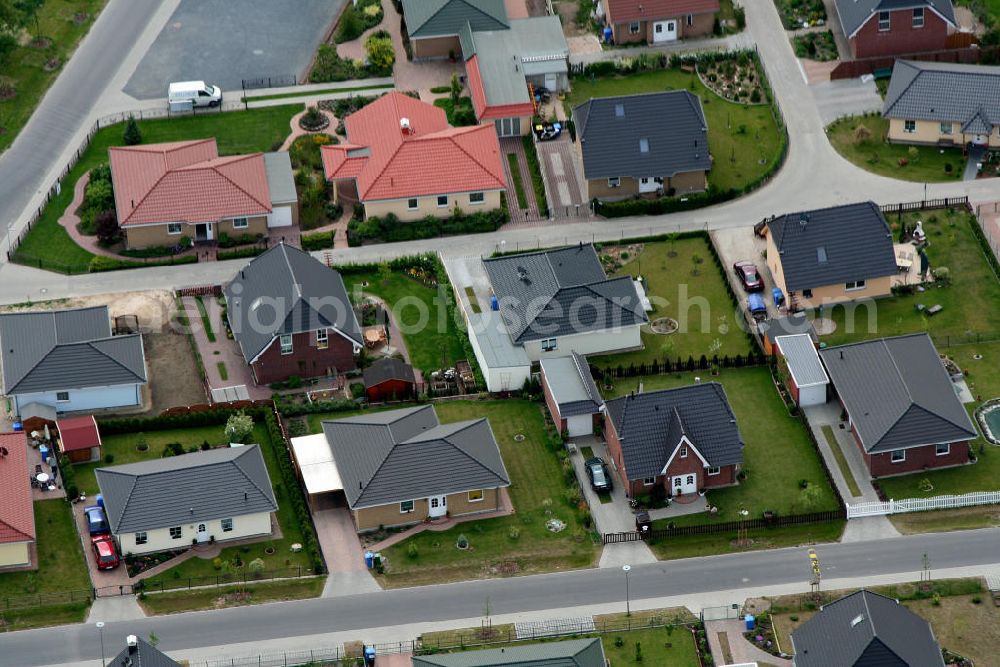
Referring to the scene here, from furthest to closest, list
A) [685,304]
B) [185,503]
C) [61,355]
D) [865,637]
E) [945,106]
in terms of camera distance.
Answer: [945,106]
[685,304]
[61,355]
[185,503]
[865,637]

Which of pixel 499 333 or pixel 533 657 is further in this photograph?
Result: pixel 499 333

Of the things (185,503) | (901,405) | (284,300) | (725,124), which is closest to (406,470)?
(185,503)

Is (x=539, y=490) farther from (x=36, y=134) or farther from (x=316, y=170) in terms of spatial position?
(x=36, y=134)

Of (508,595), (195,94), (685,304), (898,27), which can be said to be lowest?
(508,595)

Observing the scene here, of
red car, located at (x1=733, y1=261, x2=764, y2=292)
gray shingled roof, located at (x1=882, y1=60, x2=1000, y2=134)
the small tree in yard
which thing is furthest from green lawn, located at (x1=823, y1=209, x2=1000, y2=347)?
the small tree in yard

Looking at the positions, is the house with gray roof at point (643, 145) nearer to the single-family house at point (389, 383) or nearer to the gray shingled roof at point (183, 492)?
the single-family house at point (389, 383)

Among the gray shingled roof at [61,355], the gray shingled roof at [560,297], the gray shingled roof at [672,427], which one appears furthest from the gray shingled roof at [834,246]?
the gray shingled roof at [61,355]

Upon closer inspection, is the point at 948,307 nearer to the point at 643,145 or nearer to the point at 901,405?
the point at 901,405

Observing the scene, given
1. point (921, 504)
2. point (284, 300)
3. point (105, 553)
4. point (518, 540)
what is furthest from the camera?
point (284, 300)

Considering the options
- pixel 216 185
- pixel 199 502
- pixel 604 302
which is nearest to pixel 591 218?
pixel 604 302
